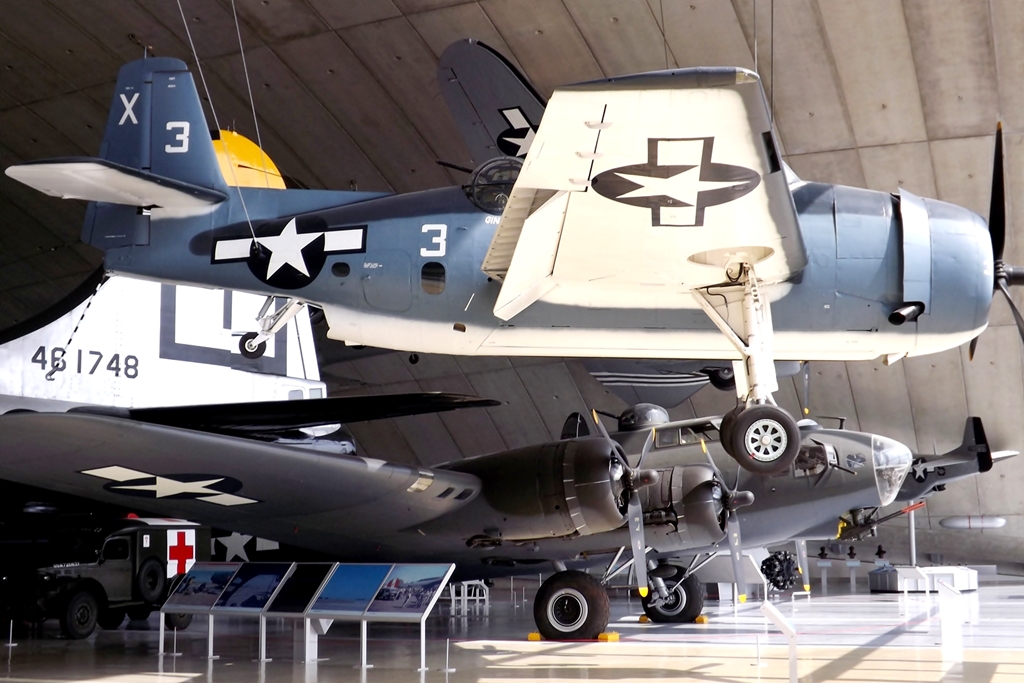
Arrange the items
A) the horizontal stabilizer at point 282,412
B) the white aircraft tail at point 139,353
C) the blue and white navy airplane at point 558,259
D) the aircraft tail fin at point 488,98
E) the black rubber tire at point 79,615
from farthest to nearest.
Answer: the aircraft tail fin at point 488,98, the black rubber tire at point 79,615, the horizontal stabilizer at point 282,412, the white aircraft tail at point 139,353, the blue and white navy airplane at point 558,259

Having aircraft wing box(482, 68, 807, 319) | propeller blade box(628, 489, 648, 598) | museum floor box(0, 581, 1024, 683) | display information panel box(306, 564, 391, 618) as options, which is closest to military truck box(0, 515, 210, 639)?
museum floor box(0, 581, 1024, 683)

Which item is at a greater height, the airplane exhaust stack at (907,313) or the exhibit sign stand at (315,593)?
the airplane exhaust stack at (907,313)

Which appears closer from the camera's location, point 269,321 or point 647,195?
point 647,195

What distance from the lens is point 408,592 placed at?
8.60m

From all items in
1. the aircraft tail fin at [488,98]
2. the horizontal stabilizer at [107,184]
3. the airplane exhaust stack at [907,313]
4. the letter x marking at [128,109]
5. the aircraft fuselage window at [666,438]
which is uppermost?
the aircraft tail fin at [488,98]

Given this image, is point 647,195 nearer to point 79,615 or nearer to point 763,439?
point 763,439

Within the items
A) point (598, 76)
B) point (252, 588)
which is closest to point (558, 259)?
point (252, 588)

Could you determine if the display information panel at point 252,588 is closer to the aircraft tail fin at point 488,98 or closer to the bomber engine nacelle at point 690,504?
the bomber engine nacelle at point 690,504

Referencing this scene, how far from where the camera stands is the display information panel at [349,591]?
874 cm

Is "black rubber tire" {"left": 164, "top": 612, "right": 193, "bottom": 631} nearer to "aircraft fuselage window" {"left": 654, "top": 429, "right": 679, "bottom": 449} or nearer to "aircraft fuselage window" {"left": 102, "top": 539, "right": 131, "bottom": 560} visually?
"aircraft fuselage window" {"left": 102, "top": 539, "right": 131, "bottom": 560}

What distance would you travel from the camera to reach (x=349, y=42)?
→ 722 inches

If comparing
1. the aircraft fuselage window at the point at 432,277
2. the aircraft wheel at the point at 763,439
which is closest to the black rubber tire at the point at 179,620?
the aircraft fuselage window at the point at 432,277

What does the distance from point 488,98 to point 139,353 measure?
5.88m

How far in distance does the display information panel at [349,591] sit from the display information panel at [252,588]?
0.65m
